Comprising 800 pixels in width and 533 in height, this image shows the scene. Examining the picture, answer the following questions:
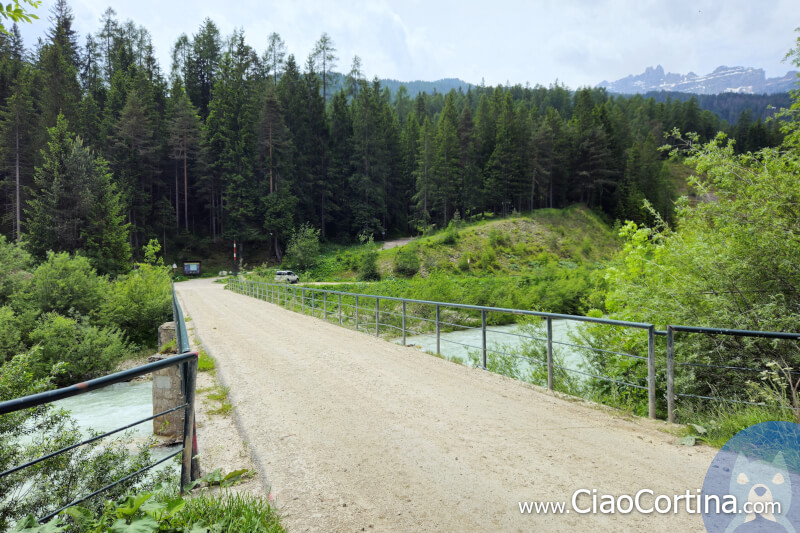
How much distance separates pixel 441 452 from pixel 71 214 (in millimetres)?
45271

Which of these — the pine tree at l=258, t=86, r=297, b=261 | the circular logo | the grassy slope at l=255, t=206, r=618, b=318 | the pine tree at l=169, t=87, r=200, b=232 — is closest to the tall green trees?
the grassy slope at l=255, t=206, r=618, b=318

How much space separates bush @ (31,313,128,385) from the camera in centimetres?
1739

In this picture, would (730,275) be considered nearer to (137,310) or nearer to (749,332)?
(749,332)

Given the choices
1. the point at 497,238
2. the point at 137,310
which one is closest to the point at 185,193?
the point at 137,310

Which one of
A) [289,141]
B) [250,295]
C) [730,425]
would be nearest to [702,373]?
[730,425]

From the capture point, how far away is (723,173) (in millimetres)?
6367

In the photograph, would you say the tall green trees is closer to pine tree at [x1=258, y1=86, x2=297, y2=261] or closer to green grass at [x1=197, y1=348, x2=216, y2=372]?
pine tree at [x1=258, y1=86, x2=297, y2=261]

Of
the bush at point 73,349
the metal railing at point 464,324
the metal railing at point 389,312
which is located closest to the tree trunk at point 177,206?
the metal railing at point 389,312

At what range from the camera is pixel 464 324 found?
59.0 ft

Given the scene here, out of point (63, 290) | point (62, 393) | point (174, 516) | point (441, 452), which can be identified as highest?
point (62, 393)

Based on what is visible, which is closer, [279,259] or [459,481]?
[459,481]

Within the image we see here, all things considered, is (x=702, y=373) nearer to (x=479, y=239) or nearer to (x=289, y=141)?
(x=479, y=239)

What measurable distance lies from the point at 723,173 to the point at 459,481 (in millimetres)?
6178

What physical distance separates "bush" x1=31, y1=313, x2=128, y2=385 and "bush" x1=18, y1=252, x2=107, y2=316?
2.77m
